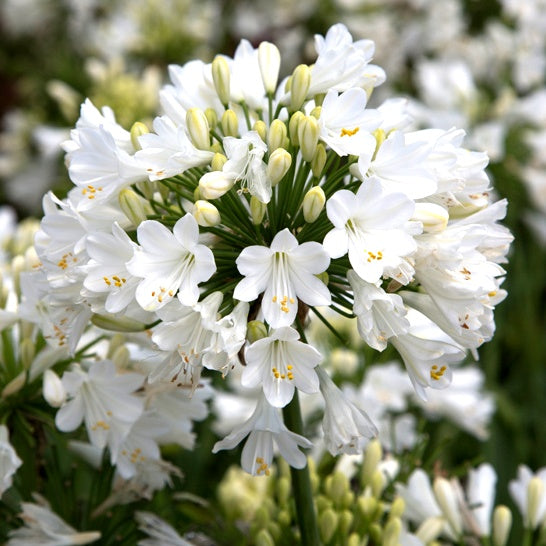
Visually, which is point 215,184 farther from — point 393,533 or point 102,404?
point 393,533

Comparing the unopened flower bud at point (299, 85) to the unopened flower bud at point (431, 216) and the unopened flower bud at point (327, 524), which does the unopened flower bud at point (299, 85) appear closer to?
the unopened flower bud at point (431, 216)

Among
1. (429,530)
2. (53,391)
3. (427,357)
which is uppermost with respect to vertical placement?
(427,357)

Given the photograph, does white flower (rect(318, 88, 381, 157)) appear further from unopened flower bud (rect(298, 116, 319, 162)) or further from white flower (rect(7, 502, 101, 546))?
white flower (rect(7, 502, 101, 546))


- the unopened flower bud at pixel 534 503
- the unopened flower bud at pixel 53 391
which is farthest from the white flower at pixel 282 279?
the unopened flower bud at pixel 534 503

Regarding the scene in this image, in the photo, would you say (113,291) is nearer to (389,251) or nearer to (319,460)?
(389,251)

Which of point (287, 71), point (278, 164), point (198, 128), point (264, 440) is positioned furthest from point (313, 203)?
point (287, 71)
